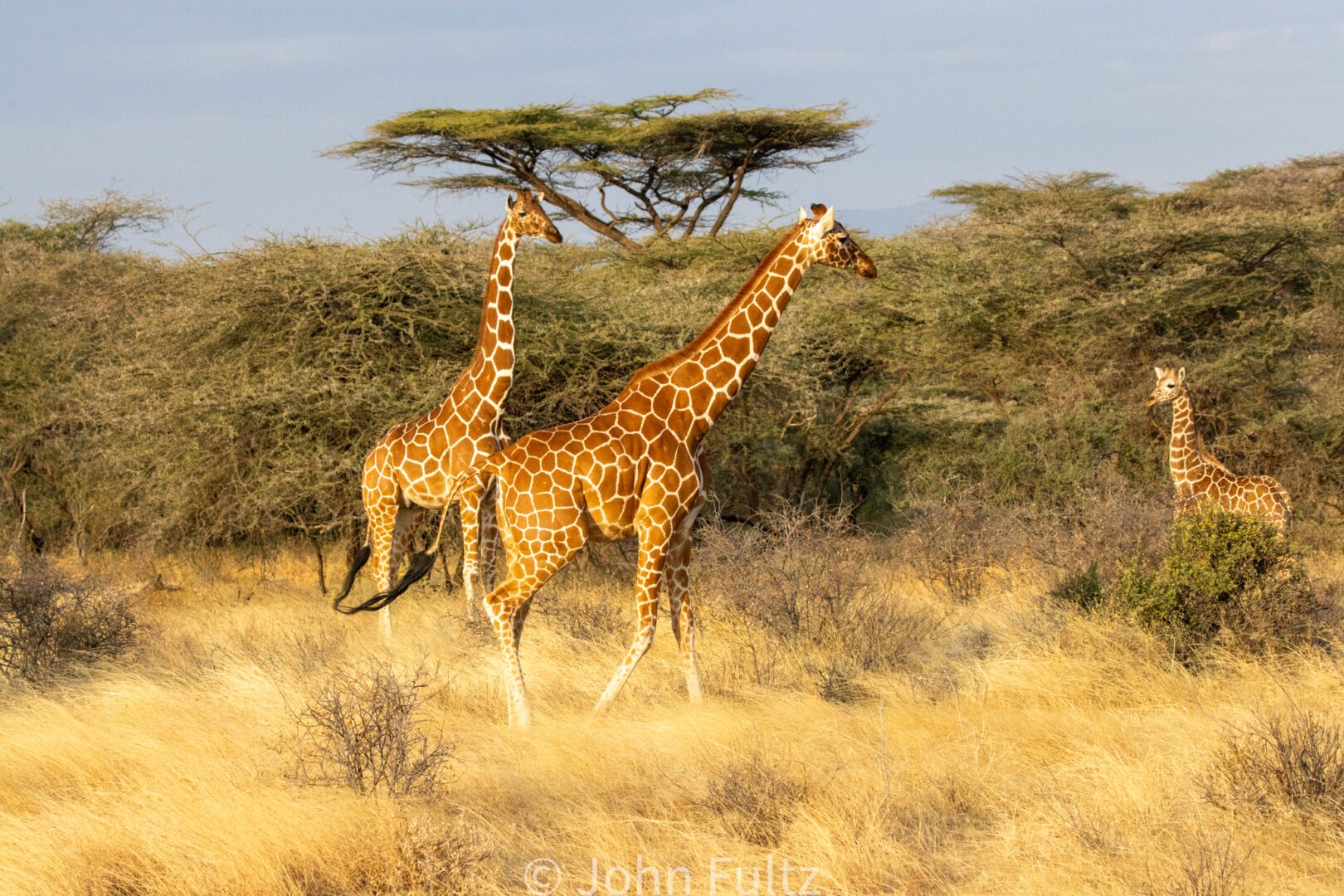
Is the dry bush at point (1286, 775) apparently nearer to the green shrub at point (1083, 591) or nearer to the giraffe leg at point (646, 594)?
the giraffe leg at point (646, 594)

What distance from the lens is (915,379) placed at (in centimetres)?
1532

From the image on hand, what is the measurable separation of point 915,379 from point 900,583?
17.3ft

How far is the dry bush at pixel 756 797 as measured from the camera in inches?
191

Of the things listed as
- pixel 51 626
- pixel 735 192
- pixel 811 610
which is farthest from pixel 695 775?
pixel 735 192

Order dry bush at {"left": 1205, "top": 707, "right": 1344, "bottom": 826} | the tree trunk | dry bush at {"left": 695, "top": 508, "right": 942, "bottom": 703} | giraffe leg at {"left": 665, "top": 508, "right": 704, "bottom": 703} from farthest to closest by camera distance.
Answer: the tree trunk → dry bush at {"left": 695, "top": 508, "right": 942, "bottom": 703} → giraffe leg at {"left": 665, "top": 508, "right": 704, "bottom": 703} → dry bush at {"left": 1205, "top": 707, "right": 1344, "bottom": 826}

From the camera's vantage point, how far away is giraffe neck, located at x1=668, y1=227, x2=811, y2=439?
A: 21.8 ft

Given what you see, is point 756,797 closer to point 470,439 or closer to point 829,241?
point 829,241

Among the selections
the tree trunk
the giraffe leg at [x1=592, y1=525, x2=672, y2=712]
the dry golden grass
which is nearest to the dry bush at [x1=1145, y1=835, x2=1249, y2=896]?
the dry golden grass

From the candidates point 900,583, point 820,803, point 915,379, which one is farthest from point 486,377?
point 915,379

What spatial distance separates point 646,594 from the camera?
6.41 metres

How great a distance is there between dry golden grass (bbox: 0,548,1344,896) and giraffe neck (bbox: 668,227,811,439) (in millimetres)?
1465

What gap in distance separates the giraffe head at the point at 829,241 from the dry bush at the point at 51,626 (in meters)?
4.53

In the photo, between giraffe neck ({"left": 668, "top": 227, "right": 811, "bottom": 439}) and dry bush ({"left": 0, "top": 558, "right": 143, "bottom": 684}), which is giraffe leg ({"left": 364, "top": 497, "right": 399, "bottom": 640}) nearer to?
dry bush ({"left": 0, "top": 558, "right": 143, "bottom": 684})

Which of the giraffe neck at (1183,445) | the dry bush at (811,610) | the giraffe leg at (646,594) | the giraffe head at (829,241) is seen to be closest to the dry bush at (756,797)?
the giraffe leg at (646,594)
